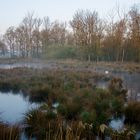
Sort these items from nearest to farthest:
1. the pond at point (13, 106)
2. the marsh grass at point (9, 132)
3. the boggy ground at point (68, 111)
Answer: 1. the marsh grass at point (9, 132)
2. the boggy ground at point (68, 111)
3. the pond at point (13, 106)

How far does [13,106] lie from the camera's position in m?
→ 9.97

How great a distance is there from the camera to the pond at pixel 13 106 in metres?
8.19

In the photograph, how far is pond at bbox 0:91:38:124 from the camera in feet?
26.9

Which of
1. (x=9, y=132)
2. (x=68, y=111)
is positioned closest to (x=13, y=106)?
(x=68, y=111)

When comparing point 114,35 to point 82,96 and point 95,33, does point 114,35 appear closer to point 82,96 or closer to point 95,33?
point 95,33

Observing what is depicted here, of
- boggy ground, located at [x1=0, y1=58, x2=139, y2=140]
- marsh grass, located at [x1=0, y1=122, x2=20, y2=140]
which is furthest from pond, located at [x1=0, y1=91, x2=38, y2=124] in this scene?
marsh grass, located at [x1=0, y1=122, x2=20, y2=140]

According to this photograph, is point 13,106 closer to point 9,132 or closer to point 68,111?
point 68,111

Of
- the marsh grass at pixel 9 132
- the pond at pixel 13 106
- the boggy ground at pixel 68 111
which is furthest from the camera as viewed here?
the pond at pixel 13 106

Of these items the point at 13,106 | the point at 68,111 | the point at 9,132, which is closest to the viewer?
the point at 9,132

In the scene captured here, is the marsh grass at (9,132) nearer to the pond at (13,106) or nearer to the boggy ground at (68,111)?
the boggy ground at (68,111)

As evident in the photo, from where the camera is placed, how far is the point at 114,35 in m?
40.3

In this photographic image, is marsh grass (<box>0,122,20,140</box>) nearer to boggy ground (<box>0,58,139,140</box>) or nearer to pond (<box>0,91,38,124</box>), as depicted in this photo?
boggy ground (<box>0,58,139,140</box>)

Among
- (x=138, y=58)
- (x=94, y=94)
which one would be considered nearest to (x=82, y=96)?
(x=94, y=94)

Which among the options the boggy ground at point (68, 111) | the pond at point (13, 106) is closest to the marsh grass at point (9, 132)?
the boggy ground at point (68, 111)
